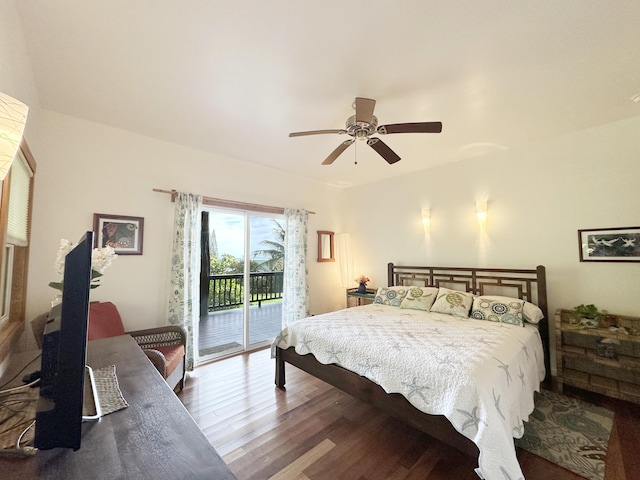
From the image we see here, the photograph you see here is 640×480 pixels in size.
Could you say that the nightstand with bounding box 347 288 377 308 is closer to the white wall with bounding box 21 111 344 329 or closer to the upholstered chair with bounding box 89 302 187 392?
the white wall with bounding box 21 111 344 329

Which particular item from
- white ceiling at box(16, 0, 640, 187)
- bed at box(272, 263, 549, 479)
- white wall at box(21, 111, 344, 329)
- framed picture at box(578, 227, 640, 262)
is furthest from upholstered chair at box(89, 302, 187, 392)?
framed picture at box(578, 227, 640, 262)

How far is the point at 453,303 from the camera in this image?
10.2ft

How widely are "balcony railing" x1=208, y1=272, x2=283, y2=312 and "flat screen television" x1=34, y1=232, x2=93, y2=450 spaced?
299 cm

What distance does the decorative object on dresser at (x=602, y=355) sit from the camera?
91.5 inches

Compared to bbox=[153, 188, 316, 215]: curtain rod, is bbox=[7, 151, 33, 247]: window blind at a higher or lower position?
lower

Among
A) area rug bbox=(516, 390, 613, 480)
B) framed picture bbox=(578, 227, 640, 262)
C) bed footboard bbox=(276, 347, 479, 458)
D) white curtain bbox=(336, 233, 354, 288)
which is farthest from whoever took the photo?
white curtain bbox=(336, 233, 354, 288)

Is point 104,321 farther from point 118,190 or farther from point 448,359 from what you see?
point 448,359

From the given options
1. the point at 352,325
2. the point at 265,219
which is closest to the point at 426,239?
the point at 352,325

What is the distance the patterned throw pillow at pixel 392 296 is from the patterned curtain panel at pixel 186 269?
2.47 metres

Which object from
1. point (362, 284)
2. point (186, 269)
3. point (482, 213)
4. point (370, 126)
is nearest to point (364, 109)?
point (370, 126)

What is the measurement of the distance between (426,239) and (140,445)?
Answer: 3.98 metres

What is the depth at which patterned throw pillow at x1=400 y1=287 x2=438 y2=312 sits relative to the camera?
10.9 feet

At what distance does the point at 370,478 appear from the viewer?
1626mm

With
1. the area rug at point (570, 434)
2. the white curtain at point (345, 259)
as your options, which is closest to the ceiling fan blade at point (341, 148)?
the white curtain at point (345, 259)
